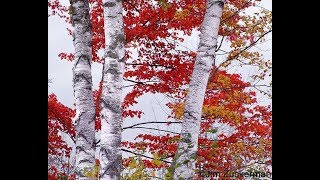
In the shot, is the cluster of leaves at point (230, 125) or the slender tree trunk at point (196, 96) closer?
the slender tree trunk at point (196, 96)

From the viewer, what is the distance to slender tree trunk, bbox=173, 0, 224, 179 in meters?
6.37

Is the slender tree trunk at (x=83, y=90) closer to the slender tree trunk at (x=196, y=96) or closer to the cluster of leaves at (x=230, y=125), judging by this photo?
the slender tree trunk at (x=196, y=96)

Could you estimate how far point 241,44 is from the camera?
1182cm

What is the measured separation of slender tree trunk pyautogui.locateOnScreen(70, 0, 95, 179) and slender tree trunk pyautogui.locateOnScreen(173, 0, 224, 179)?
1388 millimetres

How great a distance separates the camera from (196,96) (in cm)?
655

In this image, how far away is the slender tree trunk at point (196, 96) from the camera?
20.9 feet

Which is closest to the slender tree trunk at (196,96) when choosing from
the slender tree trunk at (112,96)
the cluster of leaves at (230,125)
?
the slender tree trunk at (112,96)

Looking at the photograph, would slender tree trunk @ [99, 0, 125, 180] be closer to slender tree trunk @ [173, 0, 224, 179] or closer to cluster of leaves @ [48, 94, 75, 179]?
slender tree trunk @ [173, 0, 224, 179]

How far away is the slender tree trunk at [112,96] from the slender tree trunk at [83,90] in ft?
2.38

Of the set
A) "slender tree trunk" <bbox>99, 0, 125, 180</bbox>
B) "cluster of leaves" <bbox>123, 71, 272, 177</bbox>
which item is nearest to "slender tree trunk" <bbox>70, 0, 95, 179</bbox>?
"slender tree trunk" <bbox>99, 0, 125, 180</bbox>
